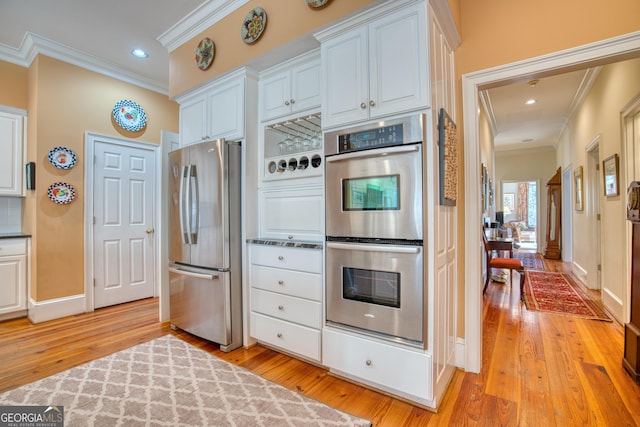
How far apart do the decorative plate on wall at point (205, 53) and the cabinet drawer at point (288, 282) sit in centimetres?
196

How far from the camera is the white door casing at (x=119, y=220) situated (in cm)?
364

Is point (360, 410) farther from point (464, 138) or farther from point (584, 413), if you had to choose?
point (464, 138)

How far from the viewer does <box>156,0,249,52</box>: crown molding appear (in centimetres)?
268

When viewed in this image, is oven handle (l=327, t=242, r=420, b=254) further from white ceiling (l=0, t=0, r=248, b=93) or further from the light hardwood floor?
white ceiling (l=0, t=0, r=248, b=93)

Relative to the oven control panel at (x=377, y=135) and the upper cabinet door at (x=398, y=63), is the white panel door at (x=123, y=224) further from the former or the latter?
Result: the upper cabinet door at (x=398, y=63)

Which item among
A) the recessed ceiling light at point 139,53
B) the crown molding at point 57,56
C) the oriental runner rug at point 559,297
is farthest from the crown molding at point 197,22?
the oriental runner rug at point 559,297

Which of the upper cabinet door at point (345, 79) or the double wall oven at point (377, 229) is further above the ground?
the upper cabinet door at point (345, 79)

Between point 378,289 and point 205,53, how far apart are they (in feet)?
8.74

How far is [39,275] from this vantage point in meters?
3.25

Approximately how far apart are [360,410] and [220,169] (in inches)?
79.3

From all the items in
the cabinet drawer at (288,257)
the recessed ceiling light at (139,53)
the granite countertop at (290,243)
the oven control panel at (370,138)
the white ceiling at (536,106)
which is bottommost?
the cabinet drawer at (288,257)

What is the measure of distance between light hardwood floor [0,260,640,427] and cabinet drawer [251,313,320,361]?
0.12 meters

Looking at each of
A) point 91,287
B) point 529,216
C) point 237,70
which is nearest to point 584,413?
point 237,70

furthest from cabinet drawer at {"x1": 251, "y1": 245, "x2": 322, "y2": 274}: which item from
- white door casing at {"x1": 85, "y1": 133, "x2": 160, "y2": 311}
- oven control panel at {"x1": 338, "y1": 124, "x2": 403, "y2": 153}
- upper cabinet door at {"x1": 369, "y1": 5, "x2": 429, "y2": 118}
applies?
white door casing at {"x1": 85, "y1": 133, "x2": 160, "y2": 311}
